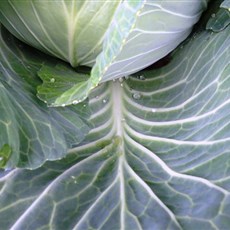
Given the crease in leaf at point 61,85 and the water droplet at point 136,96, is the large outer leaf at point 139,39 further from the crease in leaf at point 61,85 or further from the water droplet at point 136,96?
the water droplet at point 136,96

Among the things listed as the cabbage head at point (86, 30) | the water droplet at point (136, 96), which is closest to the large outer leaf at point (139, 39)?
the cabbage head at point (86, 30)

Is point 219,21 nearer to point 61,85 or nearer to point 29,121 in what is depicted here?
point 61,85

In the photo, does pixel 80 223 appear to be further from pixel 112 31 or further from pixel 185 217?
pixel 112 31

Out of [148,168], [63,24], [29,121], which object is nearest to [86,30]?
[63,24]

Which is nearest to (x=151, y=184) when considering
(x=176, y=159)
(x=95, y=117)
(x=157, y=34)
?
(x=176, y=159)

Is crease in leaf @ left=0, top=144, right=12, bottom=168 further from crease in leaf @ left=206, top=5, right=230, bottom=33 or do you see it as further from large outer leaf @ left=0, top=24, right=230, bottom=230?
crease in leaf @ left=206, top=5, right=230, bottom=33
